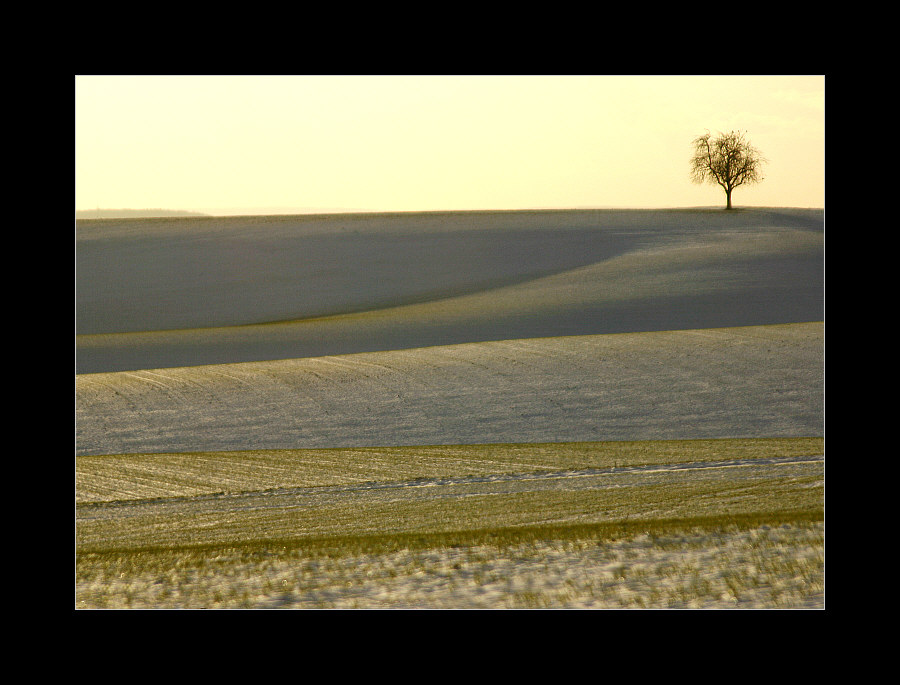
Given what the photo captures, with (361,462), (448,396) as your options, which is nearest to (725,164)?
(448,396)

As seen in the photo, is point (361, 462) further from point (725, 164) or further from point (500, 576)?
point (725, 164)

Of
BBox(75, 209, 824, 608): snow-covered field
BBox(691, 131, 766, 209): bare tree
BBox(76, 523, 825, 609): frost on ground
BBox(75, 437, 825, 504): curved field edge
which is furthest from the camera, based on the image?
BBox(691, 131, 766, 209): bare tree

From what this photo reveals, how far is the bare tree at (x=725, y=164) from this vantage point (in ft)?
38.2

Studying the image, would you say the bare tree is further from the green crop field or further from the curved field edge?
the green crop field

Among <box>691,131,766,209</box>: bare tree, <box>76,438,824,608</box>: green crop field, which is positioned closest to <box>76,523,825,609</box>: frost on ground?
<box>76,438,824,608</box>: green crop field

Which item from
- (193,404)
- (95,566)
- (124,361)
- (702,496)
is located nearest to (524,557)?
(702,496)

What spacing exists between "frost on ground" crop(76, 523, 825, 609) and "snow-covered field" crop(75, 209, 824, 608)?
1cm

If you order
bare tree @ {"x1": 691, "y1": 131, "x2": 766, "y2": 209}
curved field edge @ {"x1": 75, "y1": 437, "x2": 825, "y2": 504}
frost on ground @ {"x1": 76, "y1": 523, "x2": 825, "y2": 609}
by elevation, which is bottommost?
frost on ground @ {"x1": 76, "y1": 523, "x2": 825, "y2": 609}

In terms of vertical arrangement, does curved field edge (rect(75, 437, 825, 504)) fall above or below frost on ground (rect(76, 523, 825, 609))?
above

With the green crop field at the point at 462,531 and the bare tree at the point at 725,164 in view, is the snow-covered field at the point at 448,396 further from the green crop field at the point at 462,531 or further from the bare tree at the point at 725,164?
the bare tree at the point at 725,164

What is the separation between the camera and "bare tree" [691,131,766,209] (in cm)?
1166

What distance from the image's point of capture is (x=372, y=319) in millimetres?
16094

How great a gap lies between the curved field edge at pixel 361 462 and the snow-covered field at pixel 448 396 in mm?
38

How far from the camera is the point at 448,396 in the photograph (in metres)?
8.86
